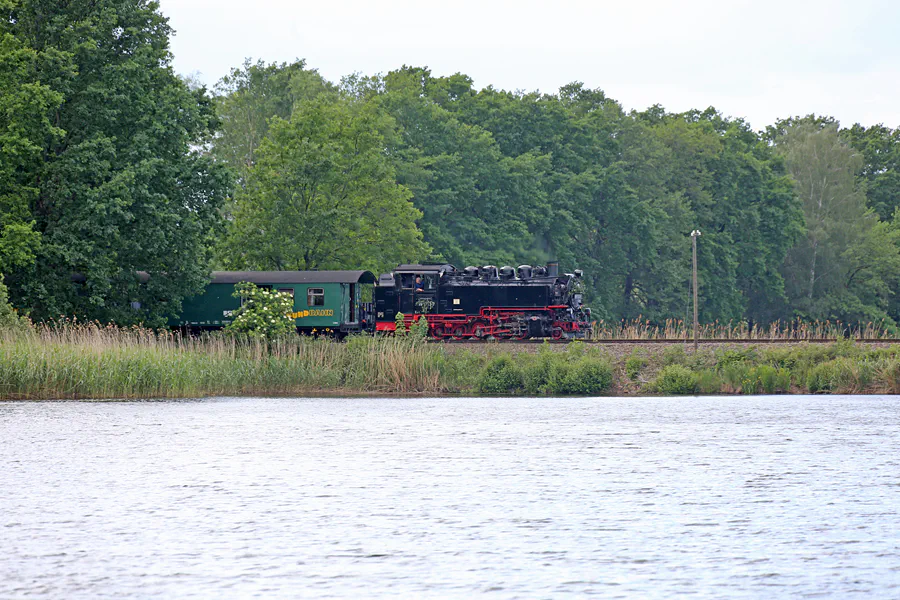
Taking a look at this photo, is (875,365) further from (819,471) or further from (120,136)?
(120,136)

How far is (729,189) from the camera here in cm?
8469

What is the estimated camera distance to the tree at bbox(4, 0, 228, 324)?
42.4m

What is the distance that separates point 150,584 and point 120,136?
3586 centimetres

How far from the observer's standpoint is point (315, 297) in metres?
47.2

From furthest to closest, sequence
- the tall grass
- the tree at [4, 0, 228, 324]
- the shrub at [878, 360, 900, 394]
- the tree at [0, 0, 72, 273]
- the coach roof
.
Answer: the coach roof, the tree at [4, 0, 228, 324], the tree at [0, 0, 72, 273], the shrub at [878, 360, 900, 394], the tall grass

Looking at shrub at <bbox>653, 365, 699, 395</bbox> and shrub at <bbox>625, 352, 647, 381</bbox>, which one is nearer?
shrub at <bbox>653, 365, 699, 395</bbox>

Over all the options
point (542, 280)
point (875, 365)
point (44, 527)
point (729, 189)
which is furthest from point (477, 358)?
point (729, 189)

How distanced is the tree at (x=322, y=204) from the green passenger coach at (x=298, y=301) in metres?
8.96

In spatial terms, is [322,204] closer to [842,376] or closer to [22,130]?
[22,130]

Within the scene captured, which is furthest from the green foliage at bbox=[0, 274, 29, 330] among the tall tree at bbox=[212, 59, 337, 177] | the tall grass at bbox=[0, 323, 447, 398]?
the tall tree at bbox=[212, 59, 337, 177]

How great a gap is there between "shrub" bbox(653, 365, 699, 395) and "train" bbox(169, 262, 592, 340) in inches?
361

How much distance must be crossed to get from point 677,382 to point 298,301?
15924mm

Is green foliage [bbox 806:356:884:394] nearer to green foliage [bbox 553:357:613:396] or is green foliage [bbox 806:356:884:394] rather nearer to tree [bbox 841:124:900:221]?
green foliage [bbox 553:357:613:396]

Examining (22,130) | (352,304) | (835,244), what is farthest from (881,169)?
(22,130)
